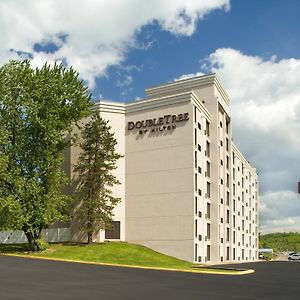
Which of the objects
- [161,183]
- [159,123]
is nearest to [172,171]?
[161,183]

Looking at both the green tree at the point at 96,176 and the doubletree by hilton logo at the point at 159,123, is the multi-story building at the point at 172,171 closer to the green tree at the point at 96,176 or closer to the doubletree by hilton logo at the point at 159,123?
the doubletree by hilton logo at the point at 159,123

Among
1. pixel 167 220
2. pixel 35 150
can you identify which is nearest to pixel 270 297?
pixel 35 150

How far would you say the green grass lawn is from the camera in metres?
38.4

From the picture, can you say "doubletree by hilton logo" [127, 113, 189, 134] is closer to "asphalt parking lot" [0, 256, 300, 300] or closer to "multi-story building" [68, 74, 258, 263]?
"multi-story building" [68, 74, 258, 263]

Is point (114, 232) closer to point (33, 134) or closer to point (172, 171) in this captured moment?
point (172, 171)

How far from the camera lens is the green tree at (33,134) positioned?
3975cm

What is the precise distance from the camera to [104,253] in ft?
137

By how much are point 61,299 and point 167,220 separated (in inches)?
1361

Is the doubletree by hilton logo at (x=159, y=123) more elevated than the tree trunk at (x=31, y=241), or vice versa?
the doubletree by hilton logo at (x=159, y=123)

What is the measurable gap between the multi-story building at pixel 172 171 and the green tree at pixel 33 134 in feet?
32.3

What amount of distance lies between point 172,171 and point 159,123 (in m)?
5.35

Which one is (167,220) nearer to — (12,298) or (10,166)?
(10,166)

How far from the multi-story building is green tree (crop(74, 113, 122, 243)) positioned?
2956mm

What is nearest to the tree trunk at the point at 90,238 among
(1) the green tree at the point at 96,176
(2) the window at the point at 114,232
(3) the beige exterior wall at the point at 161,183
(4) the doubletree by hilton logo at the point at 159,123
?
(1) the green tree at the point at 96,176
